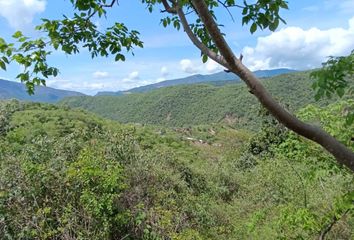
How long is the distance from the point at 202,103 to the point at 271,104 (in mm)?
136012

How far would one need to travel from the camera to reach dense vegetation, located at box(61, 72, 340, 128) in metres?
113

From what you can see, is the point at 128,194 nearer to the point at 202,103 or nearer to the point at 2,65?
the point at 2,65

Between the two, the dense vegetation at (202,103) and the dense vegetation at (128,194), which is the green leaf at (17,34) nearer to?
the dense vegetation at (128,194)

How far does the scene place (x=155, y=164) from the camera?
37.1 ft

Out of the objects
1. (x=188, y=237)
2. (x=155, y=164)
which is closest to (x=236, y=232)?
(x=155, y=164)

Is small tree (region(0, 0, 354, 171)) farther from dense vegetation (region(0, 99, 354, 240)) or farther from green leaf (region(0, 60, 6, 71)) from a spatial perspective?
dense vegetation (region(0, 99, 354, 240))

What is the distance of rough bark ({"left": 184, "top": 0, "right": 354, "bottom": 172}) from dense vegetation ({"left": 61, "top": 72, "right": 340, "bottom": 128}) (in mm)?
96022

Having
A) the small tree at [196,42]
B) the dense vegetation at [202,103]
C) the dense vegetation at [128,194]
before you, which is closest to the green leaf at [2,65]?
the small tree at [196,42]

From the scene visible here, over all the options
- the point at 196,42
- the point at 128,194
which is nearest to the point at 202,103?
the point at 128,194

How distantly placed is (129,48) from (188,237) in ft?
19.7

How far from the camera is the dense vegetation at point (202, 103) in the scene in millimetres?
112625

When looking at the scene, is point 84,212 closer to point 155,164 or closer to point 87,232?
point 87,232

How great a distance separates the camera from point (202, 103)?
451 feet

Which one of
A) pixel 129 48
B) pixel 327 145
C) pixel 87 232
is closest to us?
pixel 327 145
